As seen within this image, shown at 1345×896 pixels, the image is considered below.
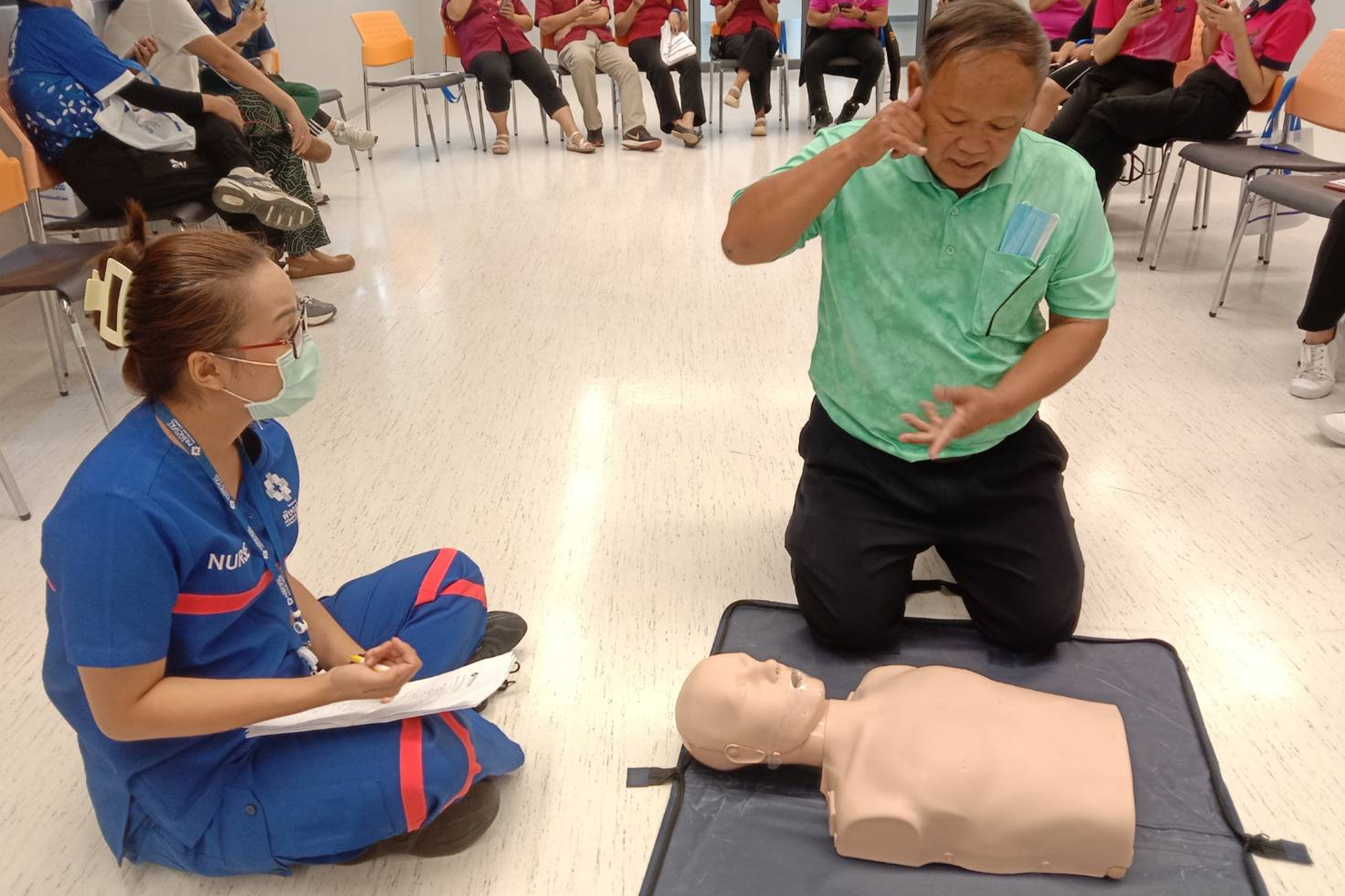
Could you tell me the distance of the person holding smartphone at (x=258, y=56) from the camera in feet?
13.1

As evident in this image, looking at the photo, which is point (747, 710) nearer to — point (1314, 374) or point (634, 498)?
point (634, 498)

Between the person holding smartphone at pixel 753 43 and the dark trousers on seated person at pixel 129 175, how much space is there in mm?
3959

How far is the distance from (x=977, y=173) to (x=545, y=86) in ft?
16.6

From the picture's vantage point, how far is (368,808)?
4.11 ft

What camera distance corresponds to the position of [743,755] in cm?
143

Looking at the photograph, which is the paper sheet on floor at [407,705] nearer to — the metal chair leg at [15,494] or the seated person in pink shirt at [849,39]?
the metal chair leg at [15,494]

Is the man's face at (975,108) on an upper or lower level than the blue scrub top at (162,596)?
upper

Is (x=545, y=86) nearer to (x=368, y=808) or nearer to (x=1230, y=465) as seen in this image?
(x=1230, y=465)

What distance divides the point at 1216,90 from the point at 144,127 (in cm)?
351

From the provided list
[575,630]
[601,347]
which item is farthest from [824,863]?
[601,347]

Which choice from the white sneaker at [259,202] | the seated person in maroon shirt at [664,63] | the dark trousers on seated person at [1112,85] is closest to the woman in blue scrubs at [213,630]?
the white sneaker at [259,202]

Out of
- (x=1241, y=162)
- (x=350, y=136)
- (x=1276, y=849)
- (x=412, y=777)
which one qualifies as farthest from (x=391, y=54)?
(x=1276, y=849)

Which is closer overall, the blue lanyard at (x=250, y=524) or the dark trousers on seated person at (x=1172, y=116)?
the blue lanyard at (x=250, y=524)

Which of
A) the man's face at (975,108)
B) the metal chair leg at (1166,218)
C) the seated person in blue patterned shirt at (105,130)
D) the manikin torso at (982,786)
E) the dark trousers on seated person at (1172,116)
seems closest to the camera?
the manikin torso at (982,786)
